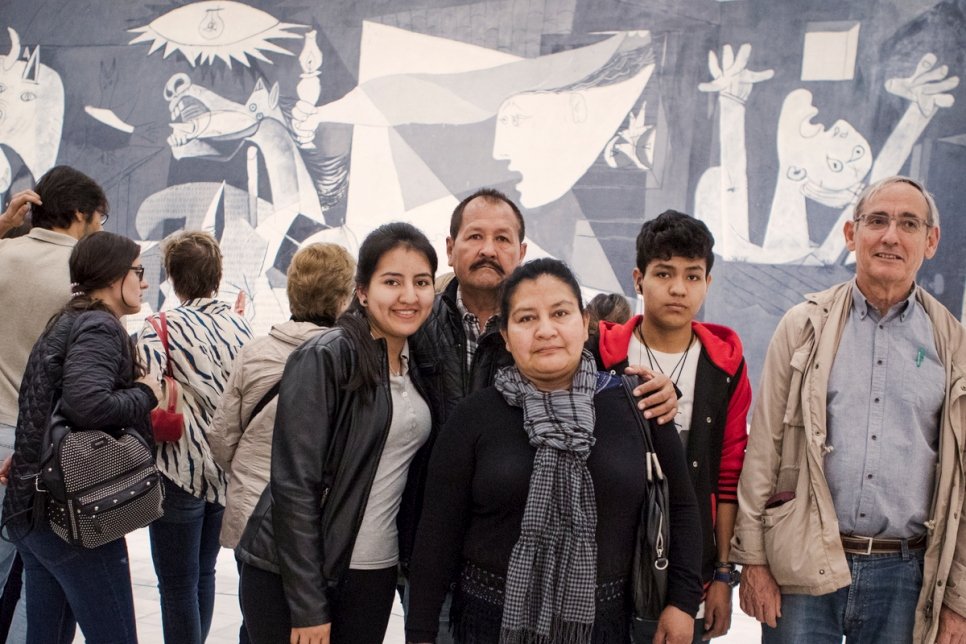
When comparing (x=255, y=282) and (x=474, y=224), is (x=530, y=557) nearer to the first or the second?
(x=474, y=224)

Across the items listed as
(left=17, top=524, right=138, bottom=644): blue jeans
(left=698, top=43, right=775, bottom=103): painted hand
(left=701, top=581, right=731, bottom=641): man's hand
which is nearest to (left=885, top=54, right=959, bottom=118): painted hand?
A: (left=698, top=43, right=775, bottom=103): painted hand

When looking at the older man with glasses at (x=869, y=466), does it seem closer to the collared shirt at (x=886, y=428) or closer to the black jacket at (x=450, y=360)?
the collared shirt at (x=886, y=428)

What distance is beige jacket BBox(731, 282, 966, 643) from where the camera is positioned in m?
2.15

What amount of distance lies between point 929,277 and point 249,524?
5098 mm

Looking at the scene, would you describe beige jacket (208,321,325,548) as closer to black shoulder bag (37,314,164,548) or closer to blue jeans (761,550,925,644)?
black shoulder bag (37,314,164,548)

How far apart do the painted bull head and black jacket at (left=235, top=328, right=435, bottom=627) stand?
22.8ft

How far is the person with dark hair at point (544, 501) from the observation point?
1.85m

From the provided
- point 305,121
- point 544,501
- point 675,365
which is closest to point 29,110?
point 305,121

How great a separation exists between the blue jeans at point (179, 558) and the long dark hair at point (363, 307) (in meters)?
1.33

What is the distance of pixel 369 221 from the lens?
689cm

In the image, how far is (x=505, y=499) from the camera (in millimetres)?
1873

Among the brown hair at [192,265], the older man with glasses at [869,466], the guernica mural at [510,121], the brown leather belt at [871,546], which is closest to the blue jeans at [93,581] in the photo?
the brown hair at [192,265]

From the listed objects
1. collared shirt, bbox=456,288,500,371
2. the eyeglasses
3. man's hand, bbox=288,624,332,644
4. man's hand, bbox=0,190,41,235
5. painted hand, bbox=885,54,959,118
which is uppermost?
painted hand, bbox=885,54,959,118

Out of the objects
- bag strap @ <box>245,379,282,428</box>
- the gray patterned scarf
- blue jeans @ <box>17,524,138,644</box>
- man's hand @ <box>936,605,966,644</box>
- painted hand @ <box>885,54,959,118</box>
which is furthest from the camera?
painted hand @ <box>885,54,959,118</box>
